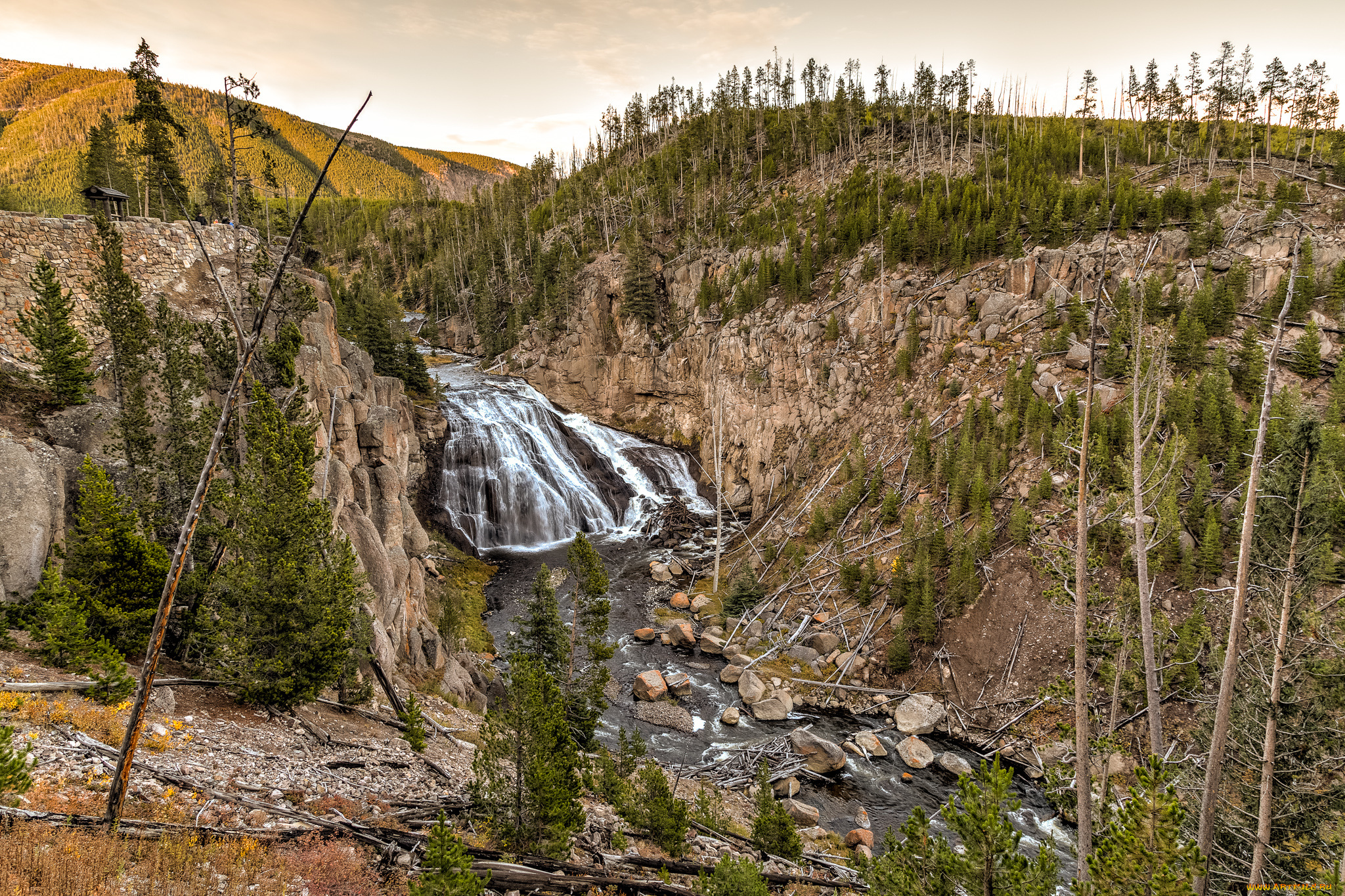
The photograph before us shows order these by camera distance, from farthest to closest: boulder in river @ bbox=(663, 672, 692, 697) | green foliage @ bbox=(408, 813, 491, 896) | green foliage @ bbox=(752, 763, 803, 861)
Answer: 1. boulder in river @ bbox=(663, 672, 692, 697)
2. green foliage @ bbox=(752, 763, 803, 861)
3. green foliage @ bbox=(408, 813, 491, 896)

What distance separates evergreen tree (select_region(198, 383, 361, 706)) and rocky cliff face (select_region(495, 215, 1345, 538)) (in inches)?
1185

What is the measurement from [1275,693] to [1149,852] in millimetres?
7161

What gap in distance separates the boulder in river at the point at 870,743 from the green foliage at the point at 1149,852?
17776 mm

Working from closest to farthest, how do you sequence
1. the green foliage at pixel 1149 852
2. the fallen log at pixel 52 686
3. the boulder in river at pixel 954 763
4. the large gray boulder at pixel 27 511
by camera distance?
the green foliage at pixel 1149 852
the fallen log at pixel 52 686
the large gray boulder at pixel 27 511
the boulder in river at pixel 954 763

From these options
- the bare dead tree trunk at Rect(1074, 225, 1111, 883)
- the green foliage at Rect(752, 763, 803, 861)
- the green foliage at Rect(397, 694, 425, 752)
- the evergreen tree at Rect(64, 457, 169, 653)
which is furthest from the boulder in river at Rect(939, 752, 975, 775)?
the evergreen tree at Rect(64, 457, 169, 653)

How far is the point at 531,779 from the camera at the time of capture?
10281 millimetres

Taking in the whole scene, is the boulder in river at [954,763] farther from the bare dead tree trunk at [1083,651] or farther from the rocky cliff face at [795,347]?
the rocky cliff face at [795,347]

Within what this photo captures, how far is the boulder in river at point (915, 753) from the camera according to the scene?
22875 millimetres

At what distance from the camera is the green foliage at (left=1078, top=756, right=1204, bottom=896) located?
6.49 m

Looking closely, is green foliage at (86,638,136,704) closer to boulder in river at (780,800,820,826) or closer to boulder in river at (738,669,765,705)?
boulder in river at (780,800,820,826)

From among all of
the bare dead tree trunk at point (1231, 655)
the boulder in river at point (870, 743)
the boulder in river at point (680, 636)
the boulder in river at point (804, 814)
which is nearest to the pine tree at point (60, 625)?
the boulder in river at point (804, 814)

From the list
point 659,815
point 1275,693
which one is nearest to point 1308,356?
point 1275,693

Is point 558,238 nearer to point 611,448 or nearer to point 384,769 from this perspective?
point 611,448

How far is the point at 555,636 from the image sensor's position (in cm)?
2075
